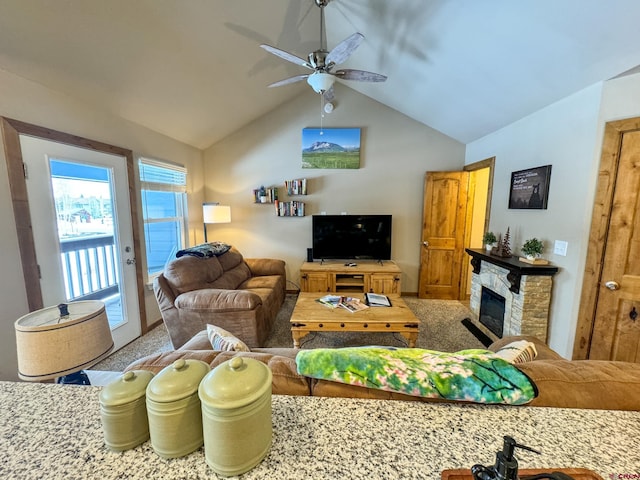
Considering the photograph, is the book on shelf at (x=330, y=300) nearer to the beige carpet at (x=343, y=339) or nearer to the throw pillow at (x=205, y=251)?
the beige carpet at (x=343, y=339)

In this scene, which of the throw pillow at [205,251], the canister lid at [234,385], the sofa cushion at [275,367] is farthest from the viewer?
the throw pillow at [205,251]

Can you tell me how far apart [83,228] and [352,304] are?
2643 mm

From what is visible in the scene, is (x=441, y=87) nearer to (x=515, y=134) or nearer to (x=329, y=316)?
(x=515, y=134)

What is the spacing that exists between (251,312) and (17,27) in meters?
2.48

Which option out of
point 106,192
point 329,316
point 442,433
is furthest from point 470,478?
point 106,192

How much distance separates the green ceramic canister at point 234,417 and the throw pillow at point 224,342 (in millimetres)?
757

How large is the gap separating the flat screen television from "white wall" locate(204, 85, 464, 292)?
0.84 ft

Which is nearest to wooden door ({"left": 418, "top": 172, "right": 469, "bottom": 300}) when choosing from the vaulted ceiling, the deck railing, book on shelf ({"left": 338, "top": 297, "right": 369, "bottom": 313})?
the vaulted ceiling

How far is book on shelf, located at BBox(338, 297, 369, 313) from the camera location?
8.70 ft

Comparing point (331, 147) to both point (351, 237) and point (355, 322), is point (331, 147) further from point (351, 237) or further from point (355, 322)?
point (355, 322)

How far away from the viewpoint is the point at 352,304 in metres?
2.75

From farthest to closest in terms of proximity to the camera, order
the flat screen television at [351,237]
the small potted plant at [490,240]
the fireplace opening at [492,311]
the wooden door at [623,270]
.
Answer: the flat screen television at [351,237] → the small potted plant at [490,240] → the fireplace opening at [492,311] → the wooden door at [623,270]

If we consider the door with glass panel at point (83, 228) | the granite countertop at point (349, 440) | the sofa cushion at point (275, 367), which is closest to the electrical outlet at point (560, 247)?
the granite countertop at point (349, 440)

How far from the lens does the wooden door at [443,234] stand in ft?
13.2
